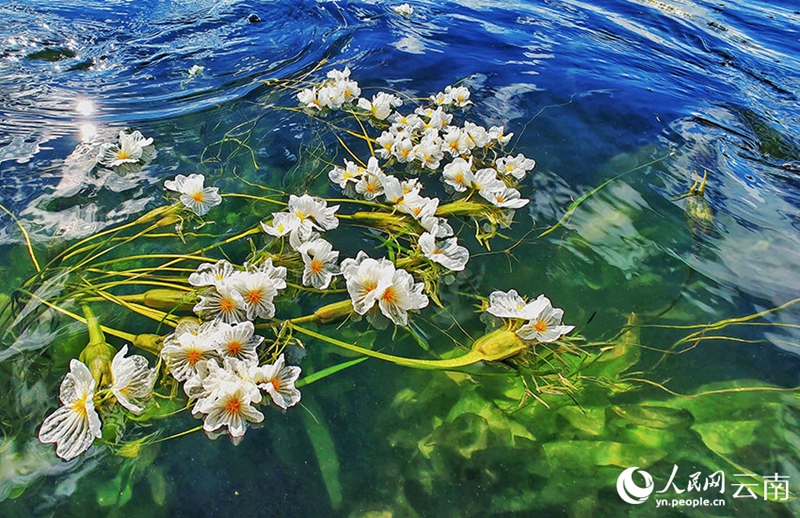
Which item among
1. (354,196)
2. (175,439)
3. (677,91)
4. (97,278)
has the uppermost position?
(677,91)

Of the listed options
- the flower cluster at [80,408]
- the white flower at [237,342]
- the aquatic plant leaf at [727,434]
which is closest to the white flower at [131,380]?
the flower cluster at [80,408]

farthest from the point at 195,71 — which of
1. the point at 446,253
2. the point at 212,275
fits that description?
the point at 446,253

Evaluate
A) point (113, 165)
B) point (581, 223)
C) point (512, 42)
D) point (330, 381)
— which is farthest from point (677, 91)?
point (113, 165)

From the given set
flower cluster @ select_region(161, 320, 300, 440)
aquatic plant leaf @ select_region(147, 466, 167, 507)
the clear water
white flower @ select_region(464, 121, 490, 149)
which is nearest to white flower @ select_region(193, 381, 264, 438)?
A: flower cluster @ select_region(161, 320, 300, 440)

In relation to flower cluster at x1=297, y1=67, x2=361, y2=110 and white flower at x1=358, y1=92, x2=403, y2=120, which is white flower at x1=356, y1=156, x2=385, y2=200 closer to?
white flower at x1=358, y1=92, x2=403, y2=120

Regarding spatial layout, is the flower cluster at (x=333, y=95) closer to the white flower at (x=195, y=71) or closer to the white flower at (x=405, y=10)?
the white flower at (x=195, y=71)

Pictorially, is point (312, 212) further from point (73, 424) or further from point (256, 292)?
point (73, 424)

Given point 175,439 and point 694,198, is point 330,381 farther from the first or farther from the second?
point 694,198
